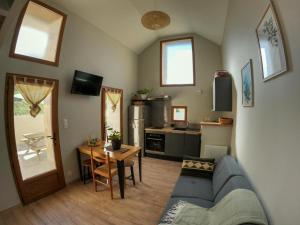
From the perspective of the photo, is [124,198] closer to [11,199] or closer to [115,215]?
[115,215]

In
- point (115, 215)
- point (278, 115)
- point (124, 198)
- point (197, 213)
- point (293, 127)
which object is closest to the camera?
point (293, 127)

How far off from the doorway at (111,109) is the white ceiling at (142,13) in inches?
58.1

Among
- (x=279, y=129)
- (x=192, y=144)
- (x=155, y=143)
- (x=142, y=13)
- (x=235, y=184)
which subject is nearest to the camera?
(x=279, y=129)

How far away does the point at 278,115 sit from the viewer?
117 cm

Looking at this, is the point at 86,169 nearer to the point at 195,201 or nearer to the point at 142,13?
the point at 195,201

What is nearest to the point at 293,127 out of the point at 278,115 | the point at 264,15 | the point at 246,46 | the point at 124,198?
the point at 278,115

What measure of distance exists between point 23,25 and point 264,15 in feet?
10.4

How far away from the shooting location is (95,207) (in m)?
2.53

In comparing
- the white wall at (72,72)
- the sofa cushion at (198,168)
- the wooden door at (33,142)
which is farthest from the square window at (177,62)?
the wooden door at (33,142)

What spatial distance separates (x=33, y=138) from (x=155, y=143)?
3.03 m

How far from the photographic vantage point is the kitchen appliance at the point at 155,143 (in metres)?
4.76

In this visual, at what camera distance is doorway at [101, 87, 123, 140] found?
4.06 m

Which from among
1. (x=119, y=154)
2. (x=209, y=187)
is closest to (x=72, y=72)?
(x=119, y=154)

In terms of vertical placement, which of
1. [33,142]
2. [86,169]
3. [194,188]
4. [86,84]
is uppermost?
[86,84]
